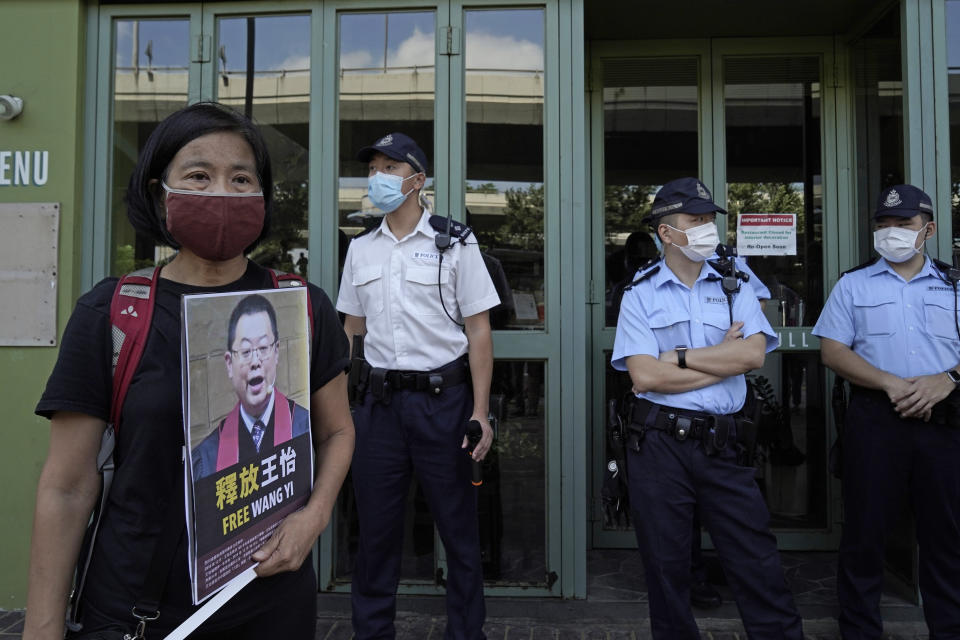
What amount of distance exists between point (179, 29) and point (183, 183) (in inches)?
128

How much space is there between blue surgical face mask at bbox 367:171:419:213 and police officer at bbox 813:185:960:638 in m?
2.19

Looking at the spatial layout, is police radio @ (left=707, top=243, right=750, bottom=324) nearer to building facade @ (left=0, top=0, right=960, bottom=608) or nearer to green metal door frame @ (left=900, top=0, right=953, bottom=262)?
building facade @ (left=0, top=0, right=960, bottom=608)

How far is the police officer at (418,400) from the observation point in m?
3.14

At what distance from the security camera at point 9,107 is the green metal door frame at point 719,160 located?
3.41m

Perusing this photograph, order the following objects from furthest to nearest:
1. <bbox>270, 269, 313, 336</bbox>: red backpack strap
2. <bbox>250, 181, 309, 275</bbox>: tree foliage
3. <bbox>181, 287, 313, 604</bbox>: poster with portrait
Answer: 1. <bbox>250, 181, 309, 275</bbox>: tree foliage
2. <bbox>270, 269, 313, 336</bbox>: red backpack strap
3. <bbox>181, 287, 313, 604</bbox>: poster with portrait

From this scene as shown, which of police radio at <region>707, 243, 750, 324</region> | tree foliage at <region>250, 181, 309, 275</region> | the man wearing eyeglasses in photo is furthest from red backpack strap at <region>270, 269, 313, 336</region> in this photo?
tree foliage at <region>250, 181, 309, 275</region>

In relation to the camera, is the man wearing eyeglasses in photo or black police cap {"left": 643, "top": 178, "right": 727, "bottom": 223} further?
black police cap {"left": 643, "top": 178, "right": 727, "bottom": 223}

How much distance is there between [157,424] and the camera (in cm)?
137

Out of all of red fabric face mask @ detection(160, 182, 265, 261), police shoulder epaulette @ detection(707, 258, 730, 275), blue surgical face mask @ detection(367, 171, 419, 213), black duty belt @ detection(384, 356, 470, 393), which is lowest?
black duty belt @ detection(384, 356, 470, 393)

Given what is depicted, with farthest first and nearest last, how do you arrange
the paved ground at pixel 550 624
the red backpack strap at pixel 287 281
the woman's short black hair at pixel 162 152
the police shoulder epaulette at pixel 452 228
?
the paved ground at pixel 550 624 < the police shoulder epaulette at pixel 452 228 < the red backpack strap at pixel 287 281 < the woman's short black hair at pixel 162 152

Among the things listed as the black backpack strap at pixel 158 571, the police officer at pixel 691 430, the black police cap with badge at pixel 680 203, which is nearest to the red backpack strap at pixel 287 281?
the black backpack strap at pixel 158 571

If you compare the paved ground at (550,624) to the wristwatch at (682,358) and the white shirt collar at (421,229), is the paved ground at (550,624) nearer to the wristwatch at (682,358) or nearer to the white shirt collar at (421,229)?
the wristwatch at (682,358)

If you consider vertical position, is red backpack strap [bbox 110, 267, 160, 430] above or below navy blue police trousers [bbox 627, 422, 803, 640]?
above

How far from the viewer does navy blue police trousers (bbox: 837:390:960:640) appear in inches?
126
